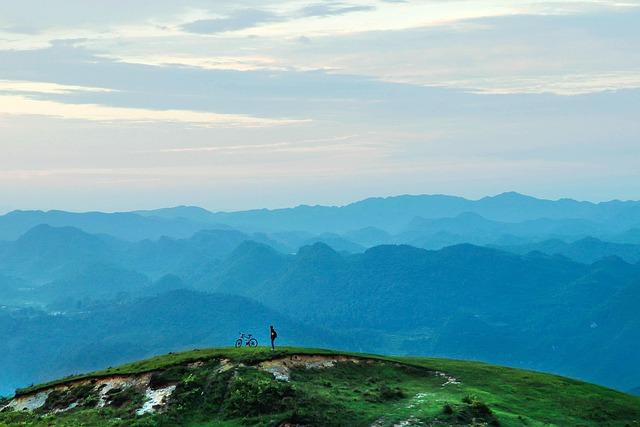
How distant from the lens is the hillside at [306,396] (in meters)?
49.2

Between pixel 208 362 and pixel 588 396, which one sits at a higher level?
pixel 208 362

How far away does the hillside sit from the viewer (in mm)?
49219

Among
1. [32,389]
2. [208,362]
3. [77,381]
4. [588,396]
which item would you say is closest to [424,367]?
[588,396]

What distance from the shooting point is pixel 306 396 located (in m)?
51.0

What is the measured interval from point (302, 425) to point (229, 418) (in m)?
6.21

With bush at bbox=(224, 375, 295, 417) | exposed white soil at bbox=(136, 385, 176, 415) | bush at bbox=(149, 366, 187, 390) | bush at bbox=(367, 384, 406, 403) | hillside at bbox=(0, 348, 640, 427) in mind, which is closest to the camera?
A: hillside at bbox=(0, 348, 640, 427)

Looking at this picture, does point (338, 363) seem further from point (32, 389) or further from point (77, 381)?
point (32, 389)

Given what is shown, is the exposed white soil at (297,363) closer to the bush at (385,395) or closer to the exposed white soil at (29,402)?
the bush at (385,395)

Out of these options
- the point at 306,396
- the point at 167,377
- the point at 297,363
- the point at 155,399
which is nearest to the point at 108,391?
the point at 167,377

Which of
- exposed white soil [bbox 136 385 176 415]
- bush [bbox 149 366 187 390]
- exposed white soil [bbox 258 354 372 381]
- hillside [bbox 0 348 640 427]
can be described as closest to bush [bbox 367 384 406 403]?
hillside [bbox 0 348 640 427]

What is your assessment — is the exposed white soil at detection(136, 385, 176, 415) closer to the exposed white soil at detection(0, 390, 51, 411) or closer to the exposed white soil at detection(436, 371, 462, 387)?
the exposed white soil at detection(0, 390, 51, 411)

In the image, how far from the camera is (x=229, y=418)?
4978cm

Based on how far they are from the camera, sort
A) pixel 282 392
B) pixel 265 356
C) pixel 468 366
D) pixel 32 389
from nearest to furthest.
A: 1. pixel 282 392
2. pixel 265 356
3. pixel 32 389
4. pixel 468 366

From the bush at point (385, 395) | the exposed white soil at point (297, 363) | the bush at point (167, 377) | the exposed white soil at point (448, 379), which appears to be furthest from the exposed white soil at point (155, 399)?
the exposed white soil at point (448, 379)
